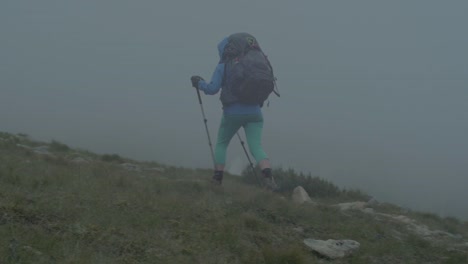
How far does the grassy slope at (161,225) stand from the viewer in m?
4.34

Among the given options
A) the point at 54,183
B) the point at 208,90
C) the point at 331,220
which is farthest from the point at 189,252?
the point at 208,90

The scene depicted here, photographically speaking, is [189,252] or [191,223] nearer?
[189,252]

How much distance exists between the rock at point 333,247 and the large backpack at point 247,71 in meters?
3.82

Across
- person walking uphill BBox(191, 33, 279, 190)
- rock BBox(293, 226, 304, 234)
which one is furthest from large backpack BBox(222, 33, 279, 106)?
rock BBox(293, 226, 304, 234)

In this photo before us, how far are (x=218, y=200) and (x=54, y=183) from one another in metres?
1.98

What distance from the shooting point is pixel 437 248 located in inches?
248

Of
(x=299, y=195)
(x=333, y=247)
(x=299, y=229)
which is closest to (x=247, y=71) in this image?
(x=299, y=195)

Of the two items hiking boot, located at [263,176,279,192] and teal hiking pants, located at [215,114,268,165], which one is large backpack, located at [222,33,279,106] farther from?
hiking boot, located at [263,176,279,192]

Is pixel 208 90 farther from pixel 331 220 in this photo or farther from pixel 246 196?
pixel 331 220

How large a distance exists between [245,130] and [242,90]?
80cm

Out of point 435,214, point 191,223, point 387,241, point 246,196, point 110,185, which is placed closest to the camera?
point 191,223

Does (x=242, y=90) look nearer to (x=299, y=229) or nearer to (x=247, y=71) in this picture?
(x=247, y=71)

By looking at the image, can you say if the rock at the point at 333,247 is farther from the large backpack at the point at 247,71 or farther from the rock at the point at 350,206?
the large backpack at the point at 247,71

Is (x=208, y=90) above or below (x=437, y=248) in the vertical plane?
above
